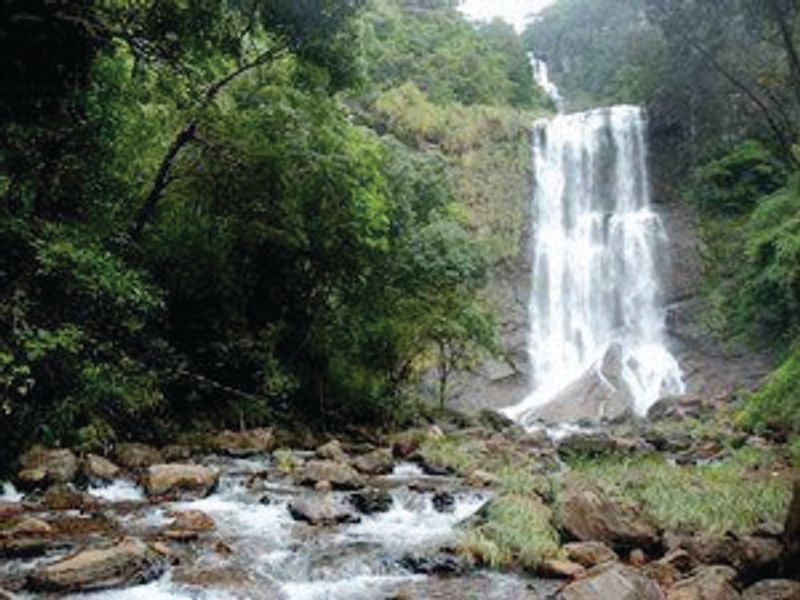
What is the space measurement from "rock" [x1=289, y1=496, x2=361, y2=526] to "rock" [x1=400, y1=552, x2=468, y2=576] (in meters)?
1.81

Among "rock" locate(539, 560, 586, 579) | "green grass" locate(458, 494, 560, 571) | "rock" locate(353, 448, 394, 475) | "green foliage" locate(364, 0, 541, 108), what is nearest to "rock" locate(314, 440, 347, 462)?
"rock" locate(353, 448, 394, 475)

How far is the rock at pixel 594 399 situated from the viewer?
29.0 metres

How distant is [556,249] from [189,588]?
103ft

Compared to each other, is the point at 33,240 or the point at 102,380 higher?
the point at 33,240

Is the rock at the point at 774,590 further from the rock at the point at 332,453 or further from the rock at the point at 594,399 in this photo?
the rock at the point at 594,399

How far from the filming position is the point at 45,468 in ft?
35.8

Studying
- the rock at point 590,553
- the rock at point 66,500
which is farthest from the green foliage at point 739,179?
the rock at point 66,500

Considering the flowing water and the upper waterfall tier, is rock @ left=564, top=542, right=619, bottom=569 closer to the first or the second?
the flowing water

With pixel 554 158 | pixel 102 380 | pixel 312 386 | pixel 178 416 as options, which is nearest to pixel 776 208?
pixel 554 158

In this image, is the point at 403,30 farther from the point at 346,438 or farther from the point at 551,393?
the point at 346,438

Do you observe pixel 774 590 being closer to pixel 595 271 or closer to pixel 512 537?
pixel 512 537

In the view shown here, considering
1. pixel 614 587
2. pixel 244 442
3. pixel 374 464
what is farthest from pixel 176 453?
pixel 614 587

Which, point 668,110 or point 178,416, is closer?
point 178,416

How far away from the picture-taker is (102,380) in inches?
298
